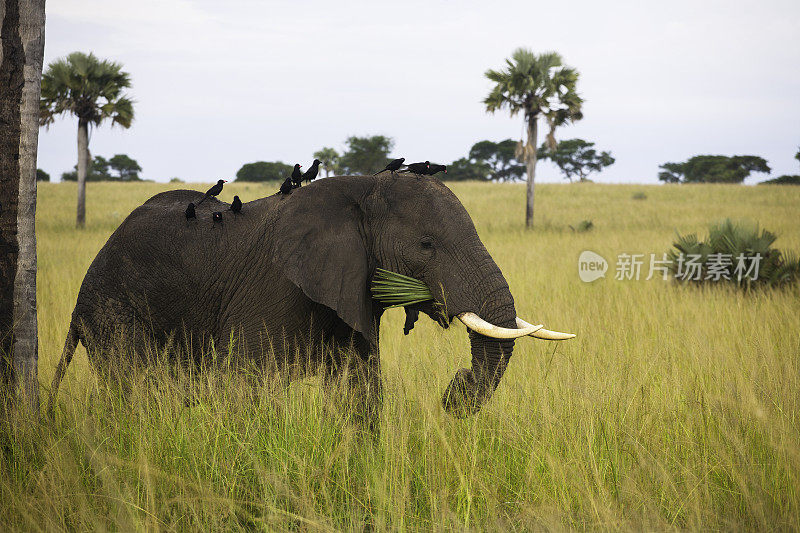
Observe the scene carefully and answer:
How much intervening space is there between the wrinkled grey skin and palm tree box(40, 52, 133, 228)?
2177 cm

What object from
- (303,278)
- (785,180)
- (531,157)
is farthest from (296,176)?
(785,180)

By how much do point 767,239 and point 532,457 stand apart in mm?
Answer: 8933

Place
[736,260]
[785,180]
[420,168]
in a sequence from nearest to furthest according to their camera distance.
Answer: [420,168] < [736,260] < [785,180]

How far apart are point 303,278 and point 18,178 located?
2127 millimetres

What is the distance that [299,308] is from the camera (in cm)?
383

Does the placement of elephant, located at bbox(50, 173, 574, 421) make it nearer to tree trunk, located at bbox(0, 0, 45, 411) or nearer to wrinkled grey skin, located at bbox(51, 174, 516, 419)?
wrinkled grey skin, located at bbox(51, 174, 516, 419)

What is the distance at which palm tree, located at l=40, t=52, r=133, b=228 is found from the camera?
23891 mm

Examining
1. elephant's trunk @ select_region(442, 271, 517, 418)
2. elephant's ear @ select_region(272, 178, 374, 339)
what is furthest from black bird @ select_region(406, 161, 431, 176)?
elephant's trunk @ select_region(442, 271, 517, 418)

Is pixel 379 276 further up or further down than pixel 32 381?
further up

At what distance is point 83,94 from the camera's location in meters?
24.4

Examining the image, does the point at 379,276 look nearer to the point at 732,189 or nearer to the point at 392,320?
the point at 392,320

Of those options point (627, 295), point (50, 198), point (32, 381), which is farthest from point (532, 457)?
point (50, 198)

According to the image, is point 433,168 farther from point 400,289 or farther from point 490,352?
point 490,352

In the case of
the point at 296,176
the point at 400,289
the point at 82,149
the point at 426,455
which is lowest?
the point at 426,455
